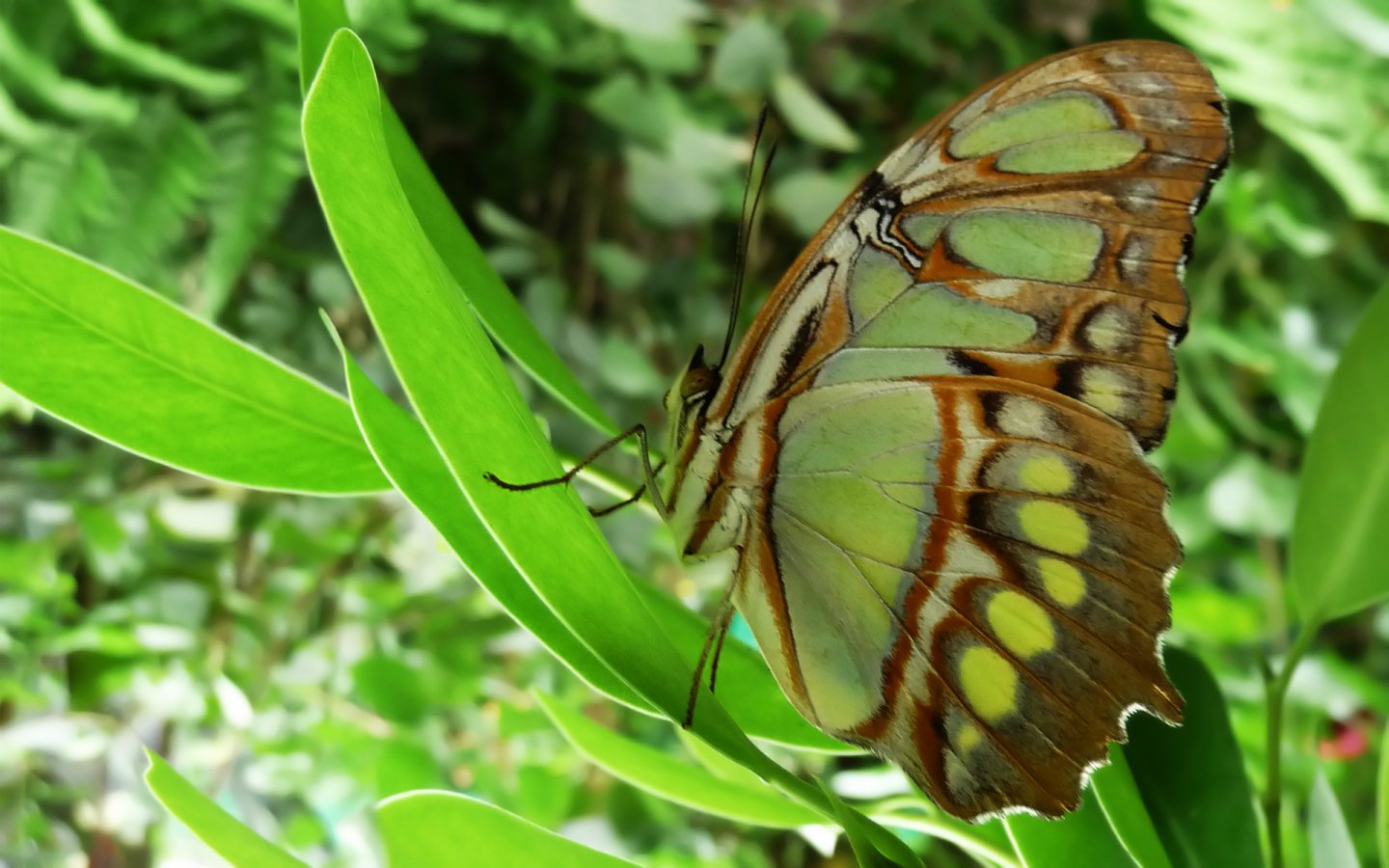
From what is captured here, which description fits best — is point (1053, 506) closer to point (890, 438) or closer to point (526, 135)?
point (890, 438)

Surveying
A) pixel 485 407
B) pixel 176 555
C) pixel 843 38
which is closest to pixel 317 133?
pixel 485 407

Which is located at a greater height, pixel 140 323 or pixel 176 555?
pixel 140 323

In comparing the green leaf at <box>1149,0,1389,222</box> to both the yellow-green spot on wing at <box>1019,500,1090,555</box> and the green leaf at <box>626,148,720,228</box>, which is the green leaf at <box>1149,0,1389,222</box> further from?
the yellow-green spot on wing at <box>1019,500,1090,555</box>

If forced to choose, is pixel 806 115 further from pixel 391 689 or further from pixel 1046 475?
pixel 391 689

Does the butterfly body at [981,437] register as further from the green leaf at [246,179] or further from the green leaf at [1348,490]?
the green leaf at [246,179]

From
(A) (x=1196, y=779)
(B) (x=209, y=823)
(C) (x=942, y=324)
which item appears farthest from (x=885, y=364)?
(B) (x=209, y=823)

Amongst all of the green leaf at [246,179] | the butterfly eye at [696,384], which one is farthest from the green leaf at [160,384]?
the green leaf at [246,179]
